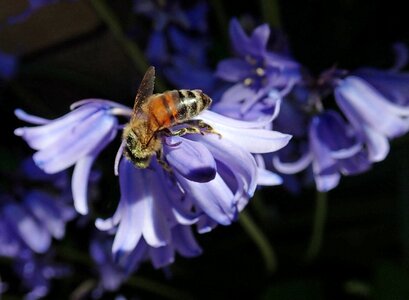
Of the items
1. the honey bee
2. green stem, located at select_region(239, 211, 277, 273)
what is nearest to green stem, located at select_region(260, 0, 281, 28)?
green stem, located at select_region(239, 211, 277, 273)

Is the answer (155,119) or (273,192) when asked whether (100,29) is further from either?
(155,119)

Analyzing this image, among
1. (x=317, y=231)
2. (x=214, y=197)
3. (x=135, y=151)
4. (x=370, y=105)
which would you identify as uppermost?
(x=135, y=151)

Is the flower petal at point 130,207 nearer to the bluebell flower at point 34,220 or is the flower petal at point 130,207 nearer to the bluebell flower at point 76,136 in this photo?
the bluebell flower at point 76,136

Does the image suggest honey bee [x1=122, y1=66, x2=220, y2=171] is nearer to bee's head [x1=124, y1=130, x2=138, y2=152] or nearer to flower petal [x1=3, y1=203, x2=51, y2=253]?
bee's head [x1=124, y1=130, x2=138, y2=152]

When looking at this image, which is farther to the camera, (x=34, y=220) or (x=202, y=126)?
(x=34, y=220)

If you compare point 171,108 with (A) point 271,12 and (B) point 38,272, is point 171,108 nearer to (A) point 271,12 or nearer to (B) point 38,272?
(A) point 271,12

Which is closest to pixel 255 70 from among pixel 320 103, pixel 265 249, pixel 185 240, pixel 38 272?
pixel 320 103

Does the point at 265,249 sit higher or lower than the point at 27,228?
lower

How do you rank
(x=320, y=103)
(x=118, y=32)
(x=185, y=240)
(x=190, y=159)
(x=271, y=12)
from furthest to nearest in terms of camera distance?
1. (x=118, y=32)
2. (x=271, y=12)
3. (x=320, y=103)
4. (x=185, y=240)
5. (x=190, y=159)
